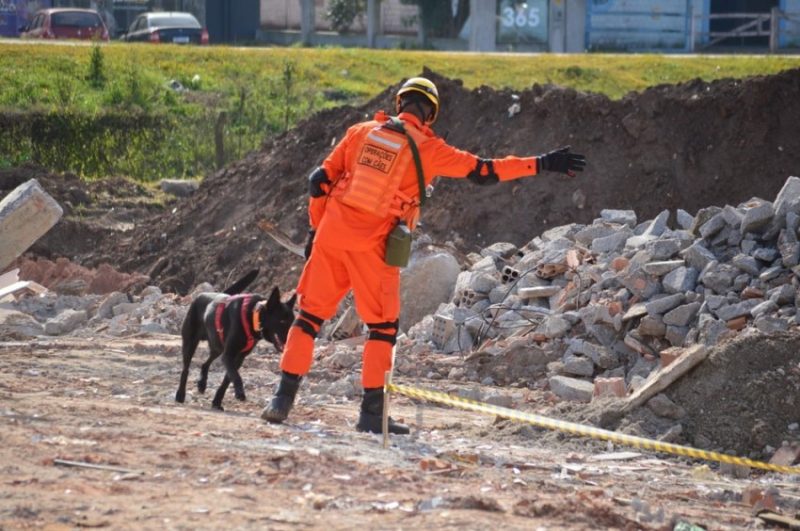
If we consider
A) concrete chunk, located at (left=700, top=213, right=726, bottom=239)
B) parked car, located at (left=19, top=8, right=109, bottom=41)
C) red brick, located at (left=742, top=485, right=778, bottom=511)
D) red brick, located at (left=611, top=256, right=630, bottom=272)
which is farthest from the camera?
parked car, located at (left=19, top=8, right=109, bottom=41)

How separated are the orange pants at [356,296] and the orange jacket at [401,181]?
0.08 metres

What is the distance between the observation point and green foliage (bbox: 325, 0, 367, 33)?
154 ft

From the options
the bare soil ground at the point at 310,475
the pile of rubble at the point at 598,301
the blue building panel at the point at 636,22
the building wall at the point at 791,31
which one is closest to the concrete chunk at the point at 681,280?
the pile of rubble at the point at 598,301

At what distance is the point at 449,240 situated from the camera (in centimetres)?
1706

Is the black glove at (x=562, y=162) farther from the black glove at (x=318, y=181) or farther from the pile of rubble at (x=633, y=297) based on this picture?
the pile of rubble at (x=633, y=297)

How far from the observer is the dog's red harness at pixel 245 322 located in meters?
10.2

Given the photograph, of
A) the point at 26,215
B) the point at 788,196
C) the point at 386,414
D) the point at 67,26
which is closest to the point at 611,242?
the point at 788,196

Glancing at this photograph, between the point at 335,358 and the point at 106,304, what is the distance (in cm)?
383

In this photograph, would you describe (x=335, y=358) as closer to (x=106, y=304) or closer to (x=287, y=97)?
(x=106, y=304)

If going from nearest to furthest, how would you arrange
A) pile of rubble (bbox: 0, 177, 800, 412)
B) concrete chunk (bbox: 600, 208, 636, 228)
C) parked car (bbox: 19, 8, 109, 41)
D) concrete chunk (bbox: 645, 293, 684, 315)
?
pile of rubble (bbox: 0, 177, 800, 412), concrete chunk (bbox: 645, 293, 684, 315), concrete chunk (bbox: 600, 208, 636, 228), parked car (bbox: 19, 8, 109, 41)

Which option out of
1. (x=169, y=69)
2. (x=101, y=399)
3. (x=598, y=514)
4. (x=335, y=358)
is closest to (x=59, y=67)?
(x=169, y=69)

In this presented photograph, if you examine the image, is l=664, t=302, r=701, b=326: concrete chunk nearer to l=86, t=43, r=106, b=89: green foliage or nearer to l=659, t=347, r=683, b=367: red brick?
l=659, t=347, r=683, b=367: red brick

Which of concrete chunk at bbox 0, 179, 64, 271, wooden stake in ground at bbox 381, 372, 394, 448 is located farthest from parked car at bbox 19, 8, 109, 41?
wooden stake in ground at bbox 381, 372, 394, 448

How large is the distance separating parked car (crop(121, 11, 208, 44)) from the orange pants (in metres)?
33.3
